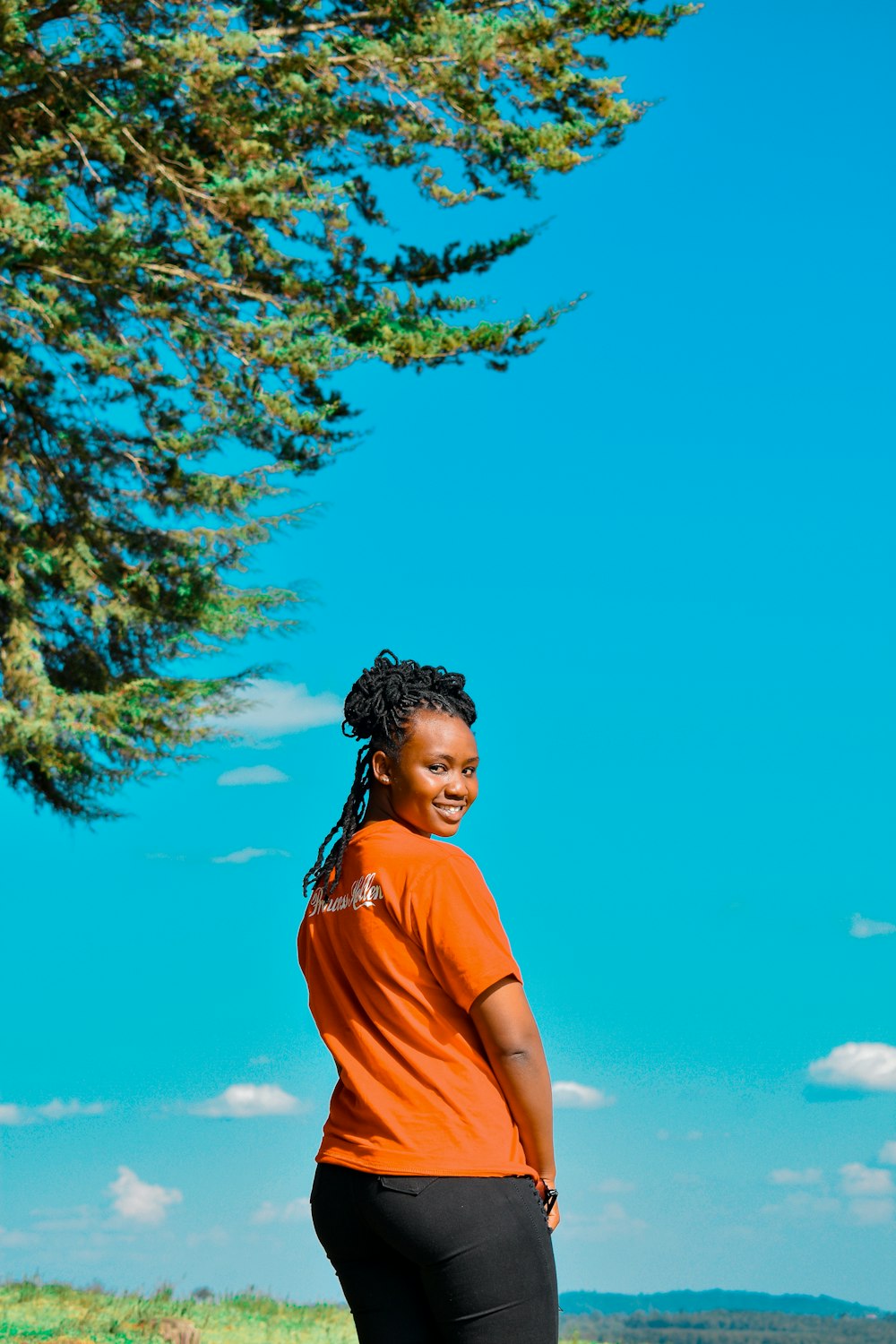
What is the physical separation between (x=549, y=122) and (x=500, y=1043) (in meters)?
9.94

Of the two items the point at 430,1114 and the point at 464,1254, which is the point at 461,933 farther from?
the point at 464,1254

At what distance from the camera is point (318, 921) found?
2.92m

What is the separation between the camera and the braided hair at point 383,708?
298 centimetres

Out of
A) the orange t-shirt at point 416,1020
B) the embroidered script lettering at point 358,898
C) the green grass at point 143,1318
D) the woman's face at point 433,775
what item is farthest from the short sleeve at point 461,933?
the green grass at point 143,1318

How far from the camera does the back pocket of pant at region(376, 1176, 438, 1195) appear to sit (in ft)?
8.07

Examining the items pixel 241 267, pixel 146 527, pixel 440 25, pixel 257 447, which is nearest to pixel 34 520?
pixel 146 527

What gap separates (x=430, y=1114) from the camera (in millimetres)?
2514

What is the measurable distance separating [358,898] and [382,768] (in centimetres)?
36

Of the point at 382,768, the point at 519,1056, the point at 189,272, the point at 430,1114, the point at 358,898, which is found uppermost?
the point at 189,272

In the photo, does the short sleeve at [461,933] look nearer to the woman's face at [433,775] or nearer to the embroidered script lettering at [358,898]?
the embroidered script lettering at [358,898]

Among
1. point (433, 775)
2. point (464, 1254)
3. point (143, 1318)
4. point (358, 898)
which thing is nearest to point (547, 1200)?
point (464, 1254)

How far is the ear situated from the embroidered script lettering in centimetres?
29

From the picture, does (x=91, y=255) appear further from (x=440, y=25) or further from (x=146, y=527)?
(x=440, y=25)

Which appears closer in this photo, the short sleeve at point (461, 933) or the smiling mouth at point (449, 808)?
the short sleeve at point (461, 933)
